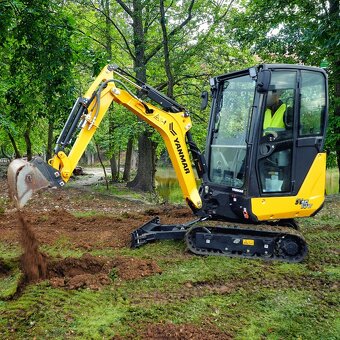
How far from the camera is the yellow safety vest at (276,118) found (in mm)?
5770

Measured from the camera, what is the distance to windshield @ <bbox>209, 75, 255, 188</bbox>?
→ 5965 millimetres

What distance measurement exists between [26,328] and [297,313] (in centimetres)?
271

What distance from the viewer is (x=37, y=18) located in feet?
23.5

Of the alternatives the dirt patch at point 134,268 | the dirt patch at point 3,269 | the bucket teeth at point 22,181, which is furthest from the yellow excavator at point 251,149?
the dirt patch at point 3,269

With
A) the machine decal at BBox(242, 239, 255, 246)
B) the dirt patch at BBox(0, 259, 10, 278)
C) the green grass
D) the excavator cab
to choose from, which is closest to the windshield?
the excavator cab

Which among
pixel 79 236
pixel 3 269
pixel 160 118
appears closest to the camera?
pixel 3 269

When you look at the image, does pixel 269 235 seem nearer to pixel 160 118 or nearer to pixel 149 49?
pixel 160 118

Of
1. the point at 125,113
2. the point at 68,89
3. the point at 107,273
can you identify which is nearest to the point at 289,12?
the point at 125,113

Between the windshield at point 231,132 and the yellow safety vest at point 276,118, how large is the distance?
0.91ft

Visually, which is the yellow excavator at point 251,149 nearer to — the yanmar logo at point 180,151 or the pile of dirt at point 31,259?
the yanmar logo at point 180,151

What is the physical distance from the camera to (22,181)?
4.85 meters

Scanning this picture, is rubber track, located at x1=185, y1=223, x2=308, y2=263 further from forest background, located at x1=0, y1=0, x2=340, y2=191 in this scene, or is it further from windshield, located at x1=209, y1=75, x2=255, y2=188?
forest background, located at x1=0, y1=0, x2=340, y2=191

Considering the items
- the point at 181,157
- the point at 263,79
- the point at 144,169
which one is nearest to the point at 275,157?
the point at 263,79

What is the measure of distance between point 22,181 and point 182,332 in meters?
2.52
